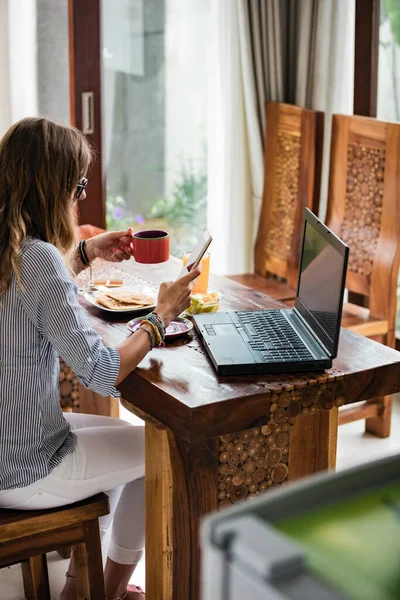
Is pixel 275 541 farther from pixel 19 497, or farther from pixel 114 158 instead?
pixel 114 158

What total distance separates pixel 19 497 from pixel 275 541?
1.33 metres

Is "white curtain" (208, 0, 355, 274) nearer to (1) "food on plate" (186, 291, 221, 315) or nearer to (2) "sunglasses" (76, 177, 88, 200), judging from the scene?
(1) "food on plate" (186, 291, 221, 315)

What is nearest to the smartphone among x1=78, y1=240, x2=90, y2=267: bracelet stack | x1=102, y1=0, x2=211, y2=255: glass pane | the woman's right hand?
the woman's right hand

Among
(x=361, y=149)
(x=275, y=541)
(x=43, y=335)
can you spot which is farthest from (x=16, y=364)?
(x=361, y=149)

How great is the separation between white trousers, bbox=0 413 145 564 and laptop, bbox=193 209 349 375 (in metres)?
0.29

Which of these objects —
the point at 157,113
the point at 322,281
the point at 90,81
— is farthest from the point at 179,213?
the point at 322,281

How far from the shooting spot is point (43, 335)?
64.9 inches

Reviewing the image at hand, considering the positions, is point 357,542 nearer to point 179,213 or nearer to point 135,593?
point 135,593

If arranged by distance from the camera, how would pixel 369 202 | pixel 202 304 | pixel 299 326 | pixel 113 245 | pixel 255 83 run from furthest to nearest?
pixel 255 83, pixel 369 202, pixel 113 245, pixel 202 304, pixel 299 326

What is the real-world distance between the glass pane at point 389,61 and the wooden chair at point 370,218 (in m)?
0.29

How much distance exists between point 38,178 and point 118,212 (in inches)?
83.1

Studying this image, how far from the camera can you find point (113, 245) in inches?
87.7

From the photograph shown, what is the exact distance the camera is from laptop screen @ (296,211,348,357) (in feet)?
5.24

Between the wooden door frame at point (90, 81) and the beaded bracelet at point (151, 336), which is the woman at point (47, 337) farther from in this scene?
the wooden door frame at point (90, 81)
